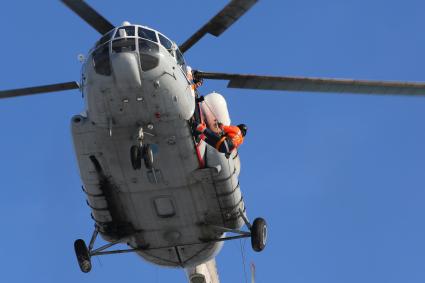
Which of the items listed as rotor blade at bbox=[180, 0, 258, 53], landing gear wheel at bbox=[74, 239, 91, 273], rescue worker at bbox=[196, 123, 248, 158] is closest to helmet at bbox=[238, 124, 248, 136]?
rescue worker at bbox=[196, 123, 248, 158]

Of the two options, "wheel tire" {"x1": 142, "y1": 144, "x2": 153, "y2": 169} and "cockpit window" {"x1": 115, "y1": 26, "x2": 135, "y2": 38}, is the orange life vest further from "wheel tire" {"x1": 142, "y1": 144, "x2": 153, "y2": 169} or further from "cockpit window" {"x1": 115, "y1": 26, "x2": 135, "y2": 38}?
"cockpit window" {"x1": 115, "y1": 26, "x2": 135, "y2": 38}

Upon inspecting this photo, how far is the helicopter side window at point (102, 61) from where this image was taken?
2092 centimetres

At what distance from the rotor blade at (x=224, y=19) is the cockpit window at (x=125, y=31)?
251 cm

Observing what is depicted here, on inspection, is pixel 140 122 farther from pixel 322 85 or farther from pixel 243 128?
pixel 322 85

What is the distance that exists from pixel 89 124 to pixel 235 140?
3.98 metres

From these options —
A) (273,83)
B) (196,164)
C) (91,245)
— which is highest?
(273,83)

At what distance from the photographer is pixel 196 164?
23344 mm

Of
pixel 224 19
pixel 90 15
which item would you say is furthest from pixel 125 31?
pixel 224 19

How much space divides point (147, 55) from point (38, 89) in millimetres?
4398

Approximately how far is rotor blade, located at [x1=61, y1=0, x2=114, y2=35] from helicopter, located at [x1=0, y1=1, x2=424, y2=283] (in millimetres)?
29

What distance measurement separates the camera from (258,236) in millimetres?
24812

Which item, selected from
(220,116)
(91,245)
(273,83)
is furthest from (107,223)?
(273,83)

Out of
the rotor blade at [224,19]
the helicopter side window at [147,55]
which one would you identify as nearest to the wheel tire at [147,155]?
the helicopter side window at [147,55]

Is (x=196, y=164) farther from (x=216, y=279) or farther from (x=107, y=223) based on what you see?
(x=216, y=279)
